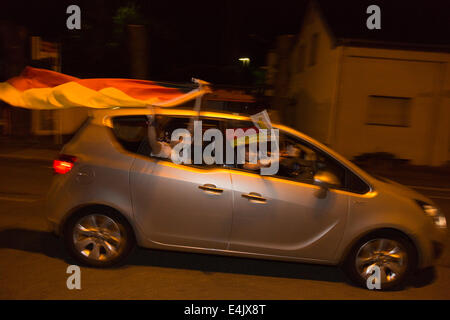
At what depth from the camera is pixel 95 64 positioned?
23031mm

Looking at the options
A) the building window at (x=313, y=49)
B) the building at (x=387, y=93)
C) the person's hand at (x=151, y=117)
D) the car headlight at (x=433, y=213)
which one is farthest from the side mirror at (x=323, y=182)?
the building window at (x=313, y=49)

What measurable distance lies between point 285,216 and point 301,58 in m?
20.5

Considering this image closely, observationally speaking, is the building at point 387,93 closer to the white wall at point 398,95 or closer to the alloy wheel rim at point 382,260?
the white wall at point 398,95

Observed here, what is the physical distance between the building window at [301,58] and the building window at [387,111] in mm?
7253

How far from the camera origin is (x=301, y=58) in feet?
78.1

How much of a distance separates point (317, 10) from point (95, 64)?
11334 millimetres

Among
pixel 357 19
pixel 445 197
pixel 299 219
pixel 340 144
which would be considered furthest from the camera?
pixel 357 19

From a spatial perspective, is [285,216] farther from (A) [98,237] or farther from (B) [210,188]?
(A) [98,237]

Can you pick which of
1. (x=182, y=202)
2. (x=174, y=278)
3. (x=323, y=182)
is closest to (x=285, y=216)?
(x=323, y=182)

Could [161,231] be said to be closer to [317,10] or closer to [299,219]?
[299,219]

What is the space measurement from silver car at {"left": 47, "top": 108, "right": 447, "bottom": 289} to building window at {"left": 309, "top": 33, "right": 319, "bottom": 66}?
53.5 ft

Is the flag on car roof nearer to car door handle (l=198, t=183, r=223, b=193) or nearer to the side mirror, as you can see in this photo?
car door handle (l=198, t=183, r=223, b=193)

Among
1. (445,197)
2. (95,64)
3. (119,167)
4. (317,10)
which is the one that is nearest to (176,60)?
(95,64)

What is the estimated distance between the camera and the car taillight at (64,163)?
4727mm
